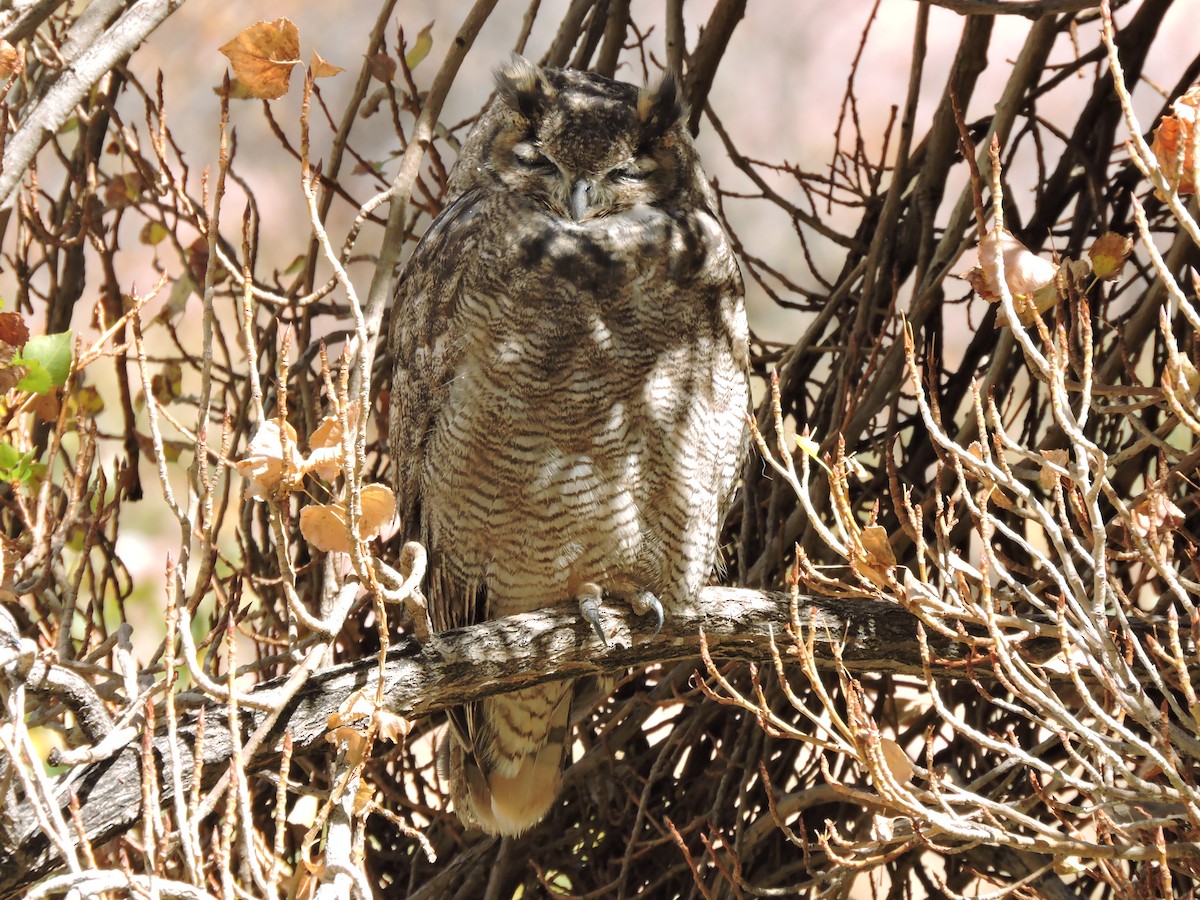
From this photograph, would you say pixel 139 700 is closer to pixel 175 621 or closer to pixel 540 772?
pixel 175 621

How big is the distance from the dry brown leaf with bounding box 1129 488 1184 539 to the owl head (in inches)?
39.3

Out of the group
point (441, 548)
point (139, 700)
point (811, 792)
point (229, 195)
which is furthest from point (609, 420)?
point (229, 195)

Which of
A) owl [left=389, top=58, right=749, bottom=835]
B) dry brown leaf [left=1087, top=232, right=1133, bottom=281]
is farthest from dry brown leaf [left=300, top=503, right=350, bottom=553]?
dry brown leaf [left=1087, top=232, right=1133, bottom=281]

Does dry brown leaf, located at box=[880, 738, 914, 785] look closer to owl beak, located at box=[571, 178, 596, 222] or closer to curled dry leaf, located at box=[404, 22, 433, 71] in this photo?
owl beak, located at box=[571, 178, 596, 222]

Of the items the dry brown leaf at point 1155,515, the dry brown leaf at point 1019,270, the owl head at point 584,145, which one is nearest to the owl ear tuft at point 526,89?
the owl head at point 584,145

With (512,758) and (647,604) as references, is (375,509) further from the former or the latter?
(512,758)

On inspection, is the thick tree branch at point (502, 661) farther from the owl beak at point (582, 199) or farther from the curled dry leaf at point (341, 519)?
the owl beak at point (582, 199)

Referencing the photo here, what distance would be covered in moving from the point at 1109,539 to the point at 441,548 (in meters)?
1.09

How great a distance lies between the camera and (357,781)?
1252mm

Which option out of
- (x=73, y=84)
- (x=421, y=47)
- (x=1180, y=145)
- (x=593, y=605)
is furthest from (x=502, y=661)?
(x=421, y=47)

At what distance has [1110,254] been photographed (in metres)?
1.50

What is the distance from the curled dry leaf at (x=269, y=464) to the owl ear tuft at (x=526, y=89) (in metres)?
0.98

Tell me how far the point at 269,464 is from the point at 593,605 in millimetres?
867

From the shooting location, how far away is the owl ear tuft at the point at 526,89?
197 cm
